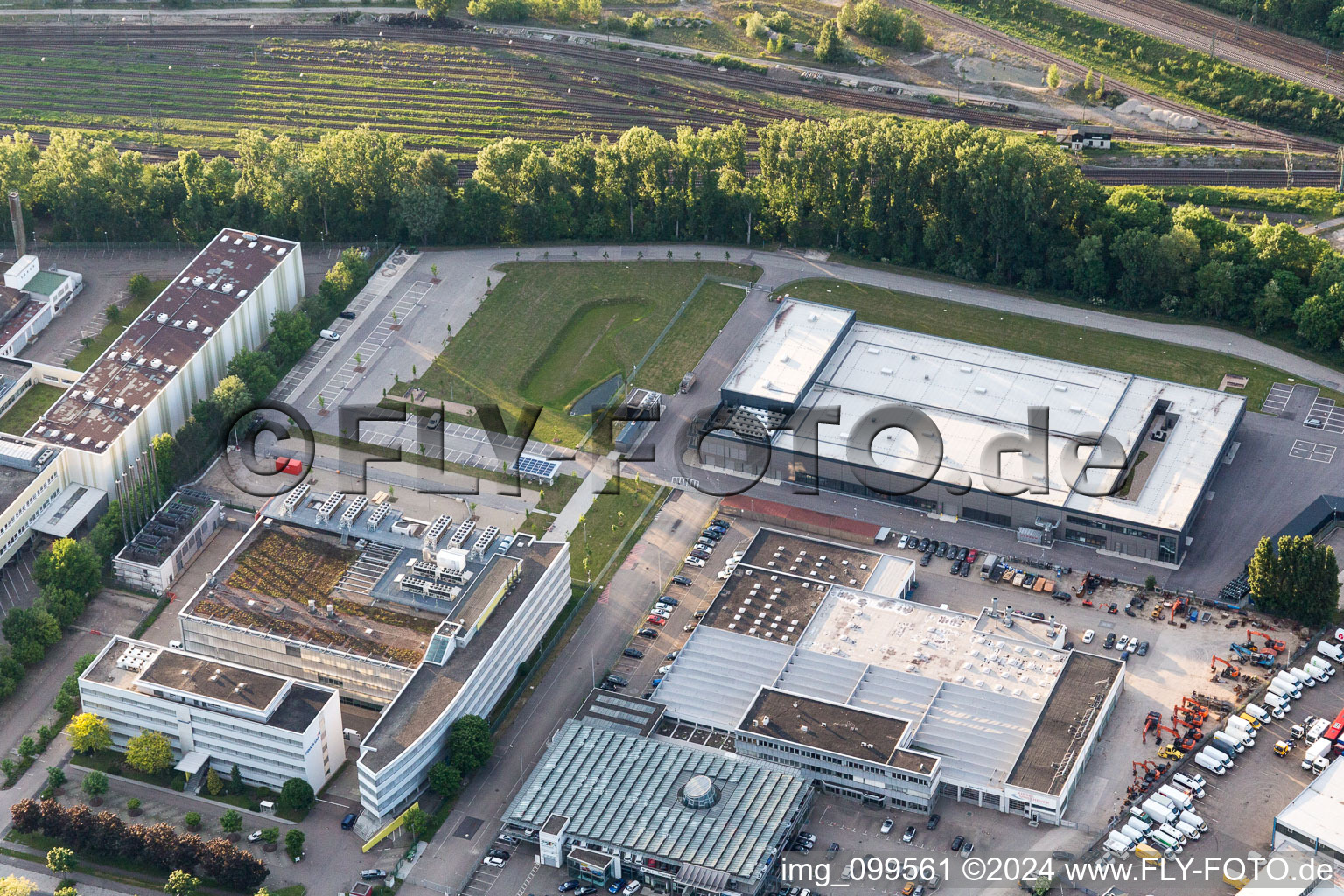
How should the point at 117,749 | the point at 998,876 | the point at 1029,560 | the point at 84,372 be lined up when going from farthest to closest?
the point at 84,372, the point at 1029,560, the point at 117,749, the point at 998,876

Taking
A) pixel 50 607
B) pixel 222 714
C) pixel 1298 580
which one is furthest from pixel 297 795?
pixel 1298 580

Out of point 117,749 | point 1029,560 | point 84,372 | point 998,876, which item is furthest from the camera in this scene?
point 84,372

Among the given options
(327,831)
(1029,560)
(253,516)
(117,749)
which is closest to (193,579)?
(253,516)

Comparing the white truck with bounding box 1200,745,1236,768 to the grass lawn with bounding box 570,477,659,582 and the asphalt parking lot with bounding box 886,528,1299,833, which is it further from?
the grass lawn with bounding box 570,477,659,582

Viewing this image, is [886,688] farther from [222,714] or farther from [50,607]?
[50,607]

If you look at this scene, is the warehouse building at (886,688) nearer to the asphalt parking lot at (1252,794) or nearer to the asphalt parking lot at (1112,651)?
the asphalt parking lot at (1112,651)

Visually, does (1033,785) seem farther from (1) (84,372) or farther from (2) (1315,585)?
(1) (84,372)

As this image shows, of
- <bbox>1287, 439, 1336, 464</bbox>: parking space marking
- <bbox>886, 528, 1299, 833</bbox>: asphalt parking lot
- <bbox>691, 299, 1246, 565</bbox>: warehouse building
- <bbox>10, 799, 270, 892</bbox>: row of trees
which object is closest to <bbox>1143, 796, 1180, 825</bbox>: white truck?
<bbox>886, 528, 1299, 833</bbox>: asphalt parking lot
